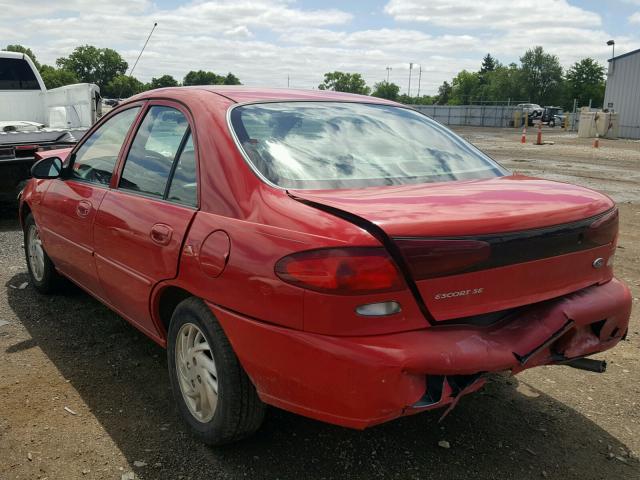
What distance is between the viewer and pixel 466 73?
472ft

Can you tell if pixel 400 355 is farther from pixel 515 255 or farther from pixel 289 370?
pixel 515 255

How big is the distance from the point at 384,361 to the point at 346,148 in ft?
4.03

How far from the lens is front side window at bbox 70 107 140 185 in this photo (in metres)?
3.73

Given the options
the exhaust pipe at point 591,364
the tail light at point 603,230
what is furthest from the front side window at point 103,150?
the exhaust pipe at point 591,364

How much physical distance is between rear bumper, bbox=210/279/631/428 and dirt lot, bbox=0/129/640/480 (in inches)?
21.8

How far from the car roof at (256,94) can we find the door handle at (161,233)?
0.74 meters

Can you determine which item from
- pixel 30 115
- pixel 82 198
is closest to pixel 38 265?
pixel 82 198

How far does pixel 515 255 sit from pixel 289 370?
985 millimetres

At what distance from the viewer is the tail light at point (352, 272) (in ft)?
7.14

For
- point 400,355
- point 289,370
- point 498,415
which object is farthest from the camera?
point 498,415

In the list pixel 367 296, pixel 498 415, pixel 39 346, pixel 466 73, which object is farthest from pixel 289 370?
pixel 466 73

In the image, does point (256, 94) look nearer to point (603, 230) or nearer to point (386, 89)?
point (603, 230)

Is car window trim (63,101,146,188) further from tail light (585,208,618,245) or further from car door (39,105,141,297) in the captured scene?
tail light (585,208,618,245)

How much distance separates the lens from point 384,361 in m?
2.17
